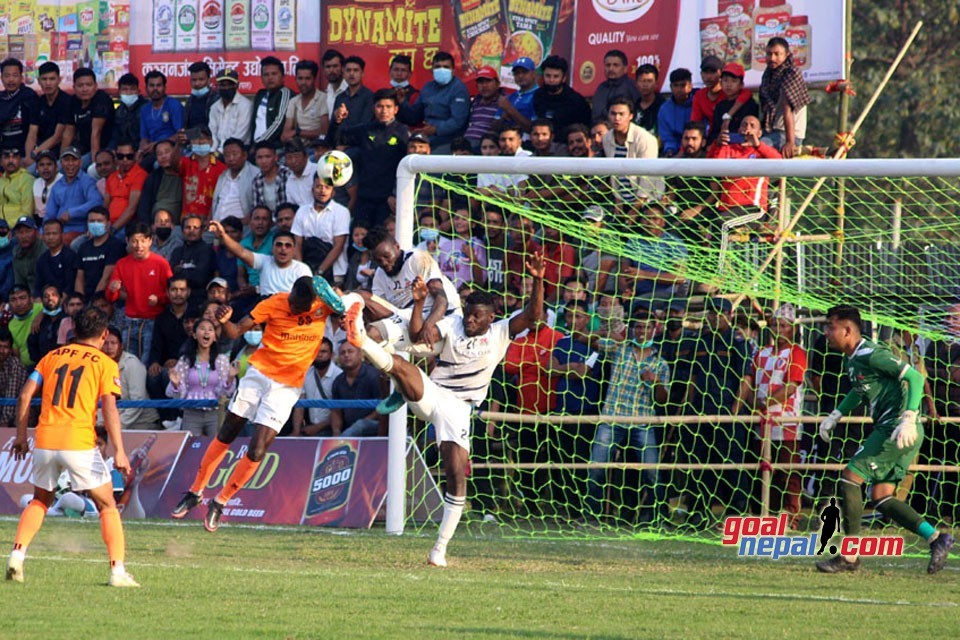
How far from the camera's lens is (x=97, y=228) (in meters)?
17.7

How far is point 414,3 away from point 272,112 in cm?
231

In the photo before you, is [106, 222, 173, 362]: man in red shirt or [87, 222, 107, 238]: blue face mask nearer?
[106, 222, 173, 362]: man in red shirt

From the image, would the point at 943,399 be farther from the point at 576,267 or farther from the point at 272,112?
the point at 272,112

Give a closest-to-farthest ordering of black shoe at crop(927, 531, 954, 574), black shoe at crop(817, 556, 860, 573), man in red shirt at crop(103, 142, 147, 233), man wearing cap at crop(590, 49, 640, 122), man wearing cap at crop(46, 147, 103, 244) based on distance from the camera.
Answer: black shoe at crop(927, 531, 954, 574), black shoe at crop(817, 556, 860, 573), man wearing cap at crop(590, 49, 640, 122), man in red shirt at crop(103, 142, 147, 233), man wearing cap at crop(46, 147, 103, 244)

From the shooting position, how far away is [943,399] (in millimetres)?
14008

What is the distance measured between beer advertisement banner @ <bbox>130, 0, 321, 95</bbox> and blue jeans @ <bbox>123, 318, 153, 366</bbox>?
156 inches

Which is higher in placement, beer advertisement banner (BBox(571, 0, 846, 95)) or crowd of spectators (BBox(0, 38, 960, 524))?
beer advertisement banner (BBox(571, 0, 846, 95))

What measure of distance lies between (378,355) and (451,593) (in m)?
2.07

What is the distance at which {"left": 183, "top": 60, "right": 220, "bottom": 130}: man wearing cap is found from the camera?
18.8 metres

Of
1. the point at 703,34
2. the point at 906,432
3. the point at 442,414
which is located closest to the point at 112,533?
the point at 442,414

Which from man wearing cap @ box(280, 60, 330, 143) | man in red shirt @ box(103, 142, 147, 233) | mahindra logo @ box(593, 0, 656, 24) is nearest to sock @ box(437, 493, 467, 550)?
mahindra logo @ box(593, 0, 656, 24)

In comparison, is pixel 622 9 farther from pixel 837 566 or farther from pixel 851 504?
pixel 837 566

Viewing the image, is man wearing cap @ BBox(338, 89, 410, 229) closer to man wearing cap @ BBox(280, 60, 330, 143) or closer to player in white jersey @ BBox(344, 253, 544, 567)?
man wearing cap @ BBox(280, 60, 330, 143)

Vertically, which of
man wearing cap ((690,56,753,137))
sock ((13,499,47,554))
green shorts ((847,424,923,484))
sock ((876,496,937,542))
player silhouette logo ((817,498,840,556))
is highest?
man wearing cap ((690,56,753,137))
